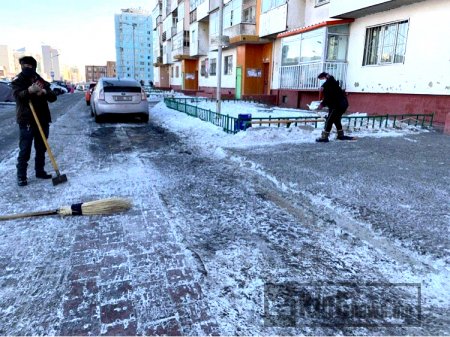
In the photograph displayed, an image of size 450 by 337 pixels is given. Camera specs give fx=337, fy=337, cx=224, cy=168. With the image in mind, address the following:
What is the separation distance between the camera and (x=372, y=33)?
13.6 meters

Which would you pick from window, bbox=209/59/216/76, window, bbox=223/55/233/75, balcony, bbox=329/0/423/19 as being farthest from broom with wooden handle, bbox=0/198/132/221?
window, bbox=209/59/216/76

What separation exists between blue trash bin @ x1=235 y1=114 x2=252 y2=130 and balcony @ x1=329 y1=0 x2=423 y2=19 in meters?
7.24

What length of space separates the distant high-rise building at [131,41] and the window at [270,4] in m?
73.2

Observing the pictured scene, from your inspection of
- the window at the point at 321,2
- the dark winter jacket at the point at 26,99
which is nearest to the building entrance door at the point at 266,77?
the window at the point at 321,2

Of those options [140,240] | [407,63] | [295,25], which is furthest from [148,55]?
[140,240]

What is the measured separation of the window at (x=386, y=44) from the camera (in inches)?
476

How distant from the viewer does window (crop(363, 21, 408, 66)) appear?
12102mm

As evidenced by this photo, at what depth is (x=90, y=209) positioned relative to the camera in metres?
3.80

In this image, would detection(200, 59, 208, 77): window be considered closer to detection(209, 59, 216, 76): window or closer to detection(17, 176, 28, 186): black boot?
detection(209, 59, 216, 76): window

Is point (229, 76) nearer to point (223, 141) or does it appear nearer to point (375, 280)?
point (223, 141)

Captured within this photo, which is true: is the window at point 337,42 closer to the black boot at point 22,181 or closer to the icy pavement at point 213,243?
the icy pavement at point 213,243

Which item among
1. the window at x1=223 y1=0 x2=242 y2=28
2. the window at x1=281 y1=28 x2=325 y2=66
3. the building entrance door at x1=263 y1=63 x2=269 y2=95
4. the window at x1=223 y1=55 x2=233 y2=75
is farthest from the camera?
the window at x1=223 y1=55 x2=233 y2=75

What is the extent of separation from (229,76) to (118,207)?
23635 mm

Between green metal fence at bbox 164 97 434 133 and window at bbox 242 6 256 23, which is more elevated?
window at bbox 242 6 256 23
